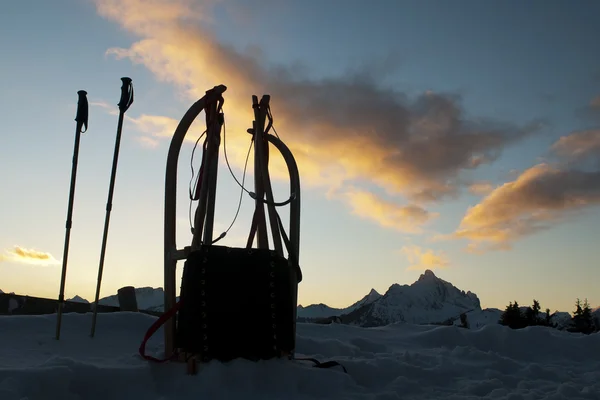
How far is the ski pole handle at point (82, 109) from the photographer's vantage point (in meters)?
5.27

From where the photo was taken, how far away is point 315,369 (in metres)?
4.18

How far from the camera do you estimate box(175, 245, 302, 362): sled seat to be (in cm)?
401

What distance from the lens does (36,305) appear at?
21.2 ft

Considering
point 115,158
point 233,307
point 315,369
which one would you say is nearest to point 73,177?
point 115,158

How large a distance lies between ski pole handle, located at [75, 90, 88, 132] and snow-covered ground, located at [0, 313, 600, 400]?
1.81 meters

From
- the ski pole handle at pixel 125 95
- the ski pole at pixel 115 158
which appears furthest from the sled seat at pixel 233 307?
the ski pole handle at pixel 125 95

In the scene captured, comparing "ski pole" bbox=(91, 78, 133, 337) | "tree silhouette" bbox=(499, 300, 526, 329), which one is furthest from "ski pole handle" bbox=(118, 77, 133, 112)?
"tree silhouette" bbox=(499, 300, 526, 329)

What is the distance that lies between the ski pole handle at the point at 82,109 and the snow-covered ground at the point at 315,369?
1.81 m

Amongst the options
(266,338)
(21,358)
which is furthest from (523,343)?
(21,358)

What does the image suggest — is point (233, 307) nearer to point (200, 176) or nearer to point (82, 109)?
point (200, 176)

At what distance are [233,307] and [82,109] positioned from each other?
2544mm

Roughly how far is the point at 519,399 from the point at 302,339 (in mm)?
2201

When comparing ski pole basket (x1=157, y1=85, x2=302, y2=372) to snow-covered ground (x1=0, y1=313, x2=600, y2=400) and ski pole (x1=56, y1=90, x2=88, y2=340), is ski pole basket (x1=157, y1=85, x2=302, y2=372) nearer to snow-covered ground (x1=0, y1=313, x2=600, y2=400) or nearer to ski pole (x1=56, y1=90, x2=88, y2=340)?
snow-covered ground (x1=0, y1=313, x2=600, y2=400)

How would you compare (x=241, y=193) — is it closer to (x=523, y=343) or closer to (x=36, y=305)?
(x=36, y=305)
